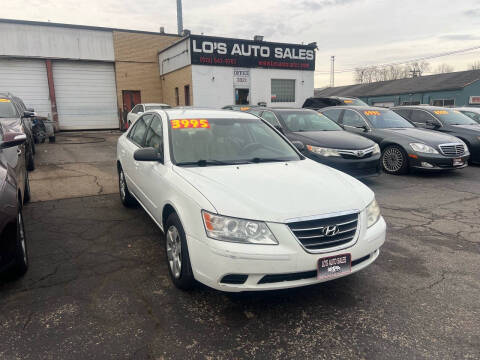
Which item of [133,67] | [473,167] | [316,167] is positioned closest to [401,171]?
[473,167]

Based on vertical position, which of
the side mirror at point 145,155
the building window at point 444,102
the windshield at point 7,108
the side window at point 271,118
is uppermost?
the building window at point 444,102

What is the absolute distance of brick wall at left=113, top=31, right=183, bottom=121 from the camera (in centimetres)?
2089

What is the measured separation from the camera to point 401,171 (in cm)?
794

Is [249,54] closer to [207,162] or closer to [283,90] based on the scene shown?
[283,90]

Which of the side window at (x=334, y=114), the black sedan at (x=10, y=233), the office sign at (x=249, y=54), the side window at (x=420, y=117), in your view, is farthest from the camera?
the office sign at (x=249, y=54)

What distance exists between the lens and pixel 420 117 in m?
10.1

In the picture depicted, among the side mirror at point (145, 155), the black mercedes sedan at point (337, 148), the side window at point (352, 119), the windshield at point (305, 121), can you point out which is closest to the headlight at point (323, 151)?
the black mercedes sedan at point (337, 148)

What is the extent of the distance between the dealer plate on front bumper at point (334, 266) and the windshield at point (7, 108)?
8593 mm

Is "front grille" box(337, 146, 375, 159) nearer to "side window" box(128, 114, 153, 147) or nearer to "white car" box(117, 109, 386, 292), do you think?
"white car" box(117, 109, 386, 292)

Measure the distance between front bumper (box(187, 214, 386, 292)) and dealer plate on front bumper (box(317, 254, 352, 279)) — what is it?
35 millimetres

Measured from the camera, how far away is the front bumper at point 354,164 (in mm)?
6422

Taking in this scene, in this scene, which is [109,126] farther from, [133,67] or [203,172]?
[203,172]

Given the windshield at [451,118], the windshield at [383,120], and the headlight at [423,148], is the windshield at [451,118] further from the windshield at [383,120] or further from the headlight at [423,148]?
the headlight at [423,148]

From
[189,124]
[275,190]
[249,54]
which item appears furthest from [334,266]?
[249,54]
